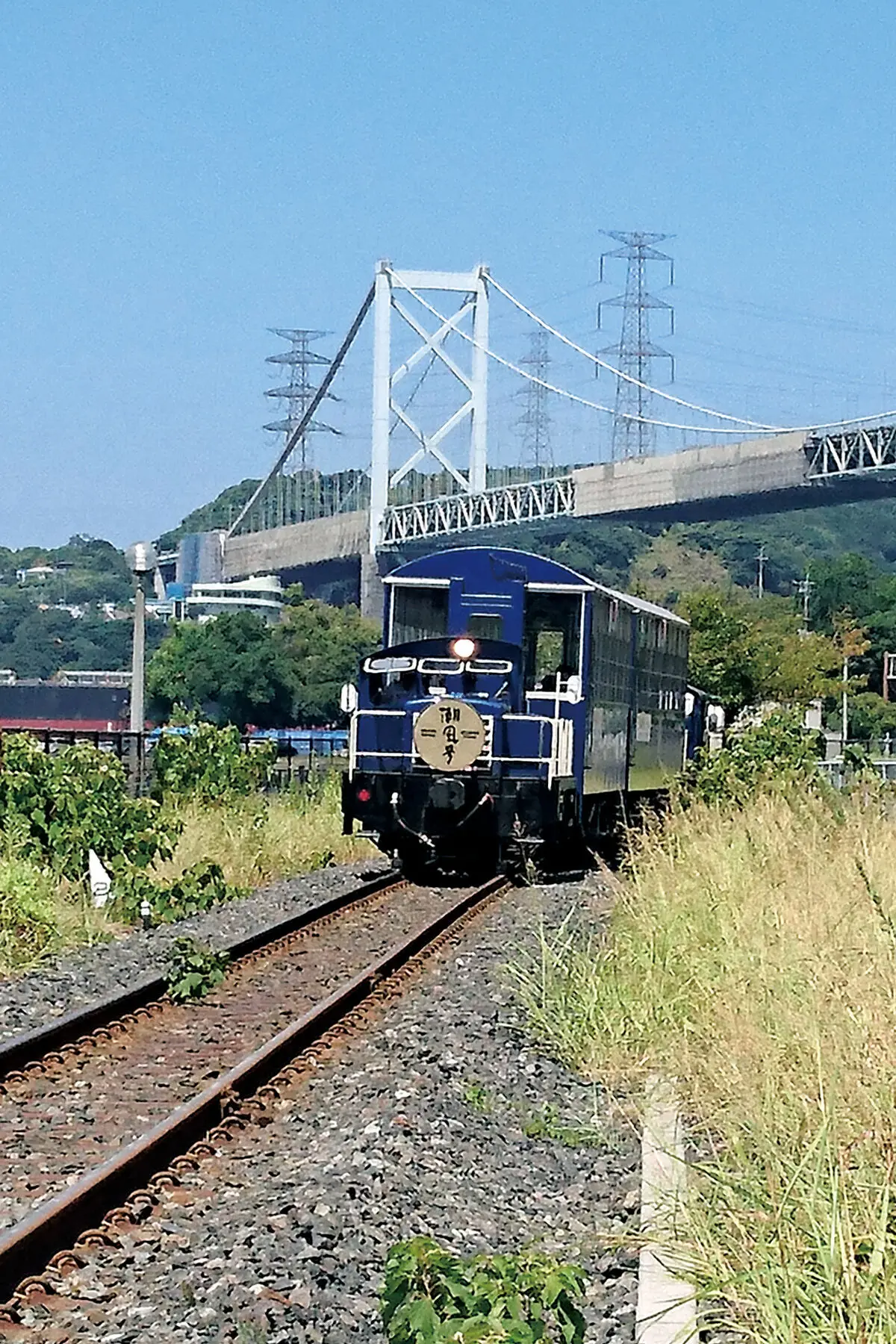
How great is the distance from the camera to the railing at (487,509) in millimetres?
88438

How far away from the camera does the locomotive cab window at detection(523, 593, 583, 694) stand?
20438 mm

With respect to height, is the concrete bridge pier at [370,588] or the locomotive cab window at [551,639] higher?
the concrete bridge pier at [370,588]

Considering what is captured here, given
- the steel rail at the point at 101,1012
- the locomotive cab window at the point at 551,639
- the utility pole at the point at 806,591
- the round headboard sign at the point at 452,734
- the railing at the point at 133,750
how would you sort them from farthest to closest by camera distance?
the utility pole at the point at 806,591, the railing at the point at 133,750, the locomotive cab window at the point at 551,639, the round headboard sign at the point at 452,734, the steel rail at the point at 101,1012

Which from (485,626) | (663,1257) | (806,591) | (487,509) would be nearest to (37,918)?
(485,626)

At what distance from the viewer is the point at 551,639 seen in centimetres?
2066

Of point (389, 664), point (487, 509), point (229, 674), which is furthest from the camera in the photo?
point (487, 509)

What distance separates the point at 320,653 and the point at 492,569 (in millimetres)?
56098

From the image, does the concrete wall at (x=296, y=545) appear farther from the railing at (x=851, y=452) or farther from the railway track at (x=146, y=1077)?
the railway track at (x=146, y=1077)

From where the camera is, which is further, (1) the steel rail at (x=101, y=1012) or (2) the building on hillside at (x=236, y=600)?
(2) the building on hillside at (x=236, y=600)

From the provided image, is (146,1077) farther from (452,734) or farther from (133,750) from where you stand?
(133,750)

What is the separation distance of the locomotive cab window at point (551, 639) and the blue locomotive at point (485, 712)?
0.02 metres

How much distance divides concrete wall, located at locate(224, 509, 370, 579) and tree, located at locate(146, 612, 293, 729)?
2396 centimetres

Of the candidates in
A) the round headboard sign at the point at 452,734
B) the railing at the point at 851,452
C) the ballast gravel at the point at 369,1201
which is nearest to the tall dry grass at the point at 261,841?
the round headboard sign at the point at 452,734

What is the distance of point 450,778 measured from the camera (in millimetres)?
19812
